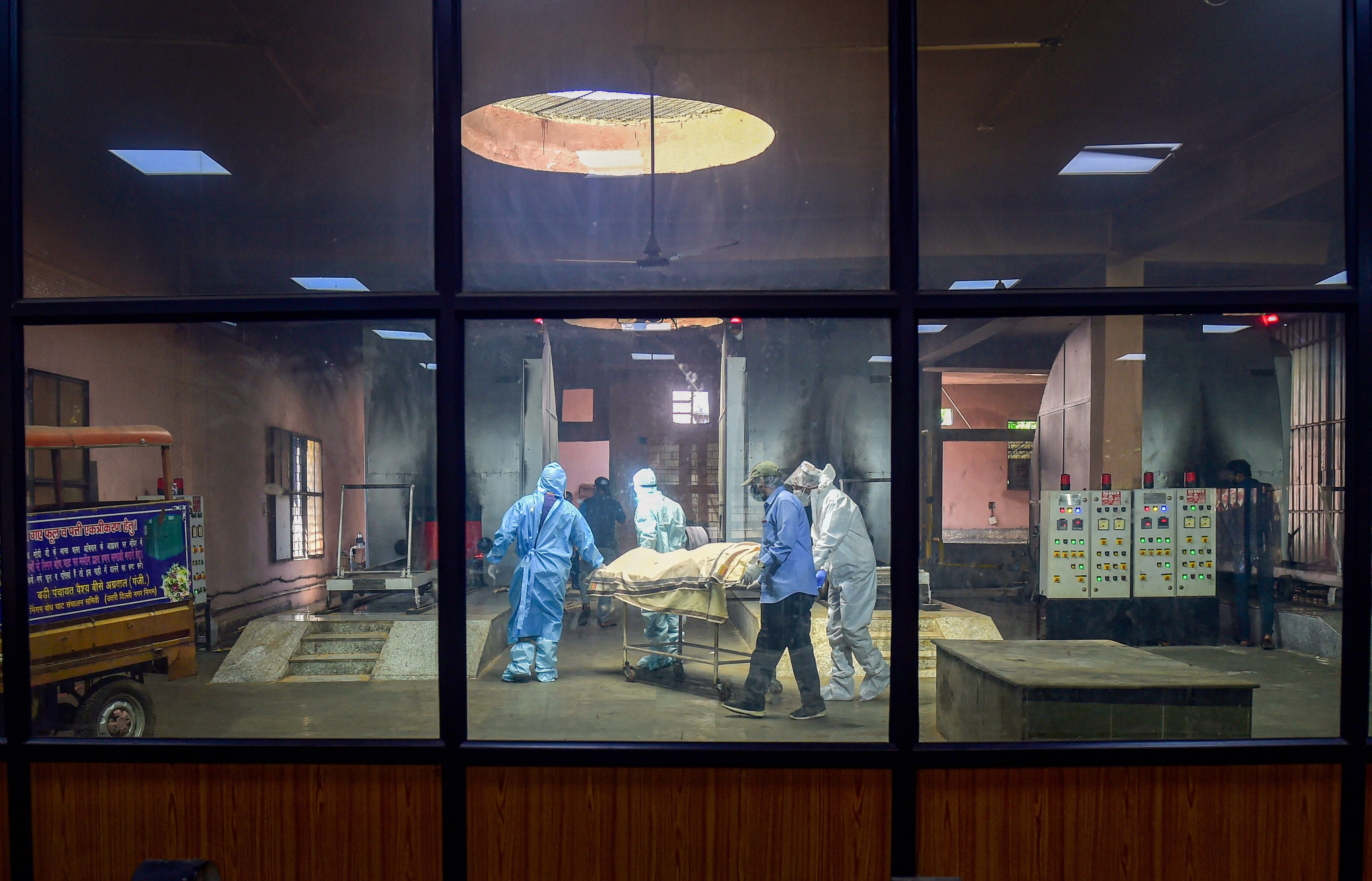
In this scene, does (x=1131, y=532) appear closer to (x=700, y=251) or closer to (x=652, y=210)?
(x=700, y=251)

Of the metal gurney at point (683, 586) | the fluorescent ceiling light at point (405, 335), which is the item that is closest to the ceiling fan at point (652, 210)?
the fluorescent ceiling light at point (405, 335)

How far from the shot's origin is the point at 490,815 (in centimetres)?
242

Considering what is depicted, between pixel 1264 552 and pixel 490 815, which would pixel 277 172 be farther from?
pixel 1264 552

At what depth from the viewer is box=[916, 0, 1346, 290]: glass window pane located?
8.36 feet

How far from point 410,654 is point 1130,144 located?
132 inches

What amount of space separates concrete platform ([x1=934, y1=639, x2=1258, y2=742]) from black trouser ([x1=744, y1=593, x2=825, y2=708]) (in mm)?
542

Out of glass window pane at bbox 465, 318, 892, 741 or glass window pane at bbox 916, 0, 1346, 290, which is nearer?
glass window pane at bbox 916, 0, 1346, 290

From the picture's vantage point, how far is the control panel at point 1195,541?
3.34 m

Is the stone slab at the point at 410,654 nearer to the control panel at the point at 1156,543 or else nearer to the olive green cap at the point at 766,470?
the olive green cap at the point at 766,470

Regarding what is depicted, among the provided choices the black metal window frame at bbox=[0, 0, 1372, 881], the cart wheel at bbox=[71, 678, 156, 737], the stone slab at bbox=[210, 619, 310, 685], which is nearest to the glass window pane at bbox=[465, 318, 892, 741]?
the black metal window frame at bbox=[0, 0, 1372, 881]

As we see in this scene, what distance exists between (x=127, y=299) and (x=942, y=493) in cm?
310

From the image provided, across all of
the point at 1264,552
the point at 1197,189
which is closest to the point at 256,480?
the point at 1197,189

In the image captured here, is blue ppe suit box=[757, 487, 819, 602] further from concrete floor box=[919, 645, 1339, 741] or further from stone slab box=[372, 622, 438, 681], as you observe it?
stone slab box=[372, 622, 438, 681]

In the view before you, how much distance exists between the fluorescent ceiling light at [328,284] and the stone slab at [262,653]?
147 centimetres
